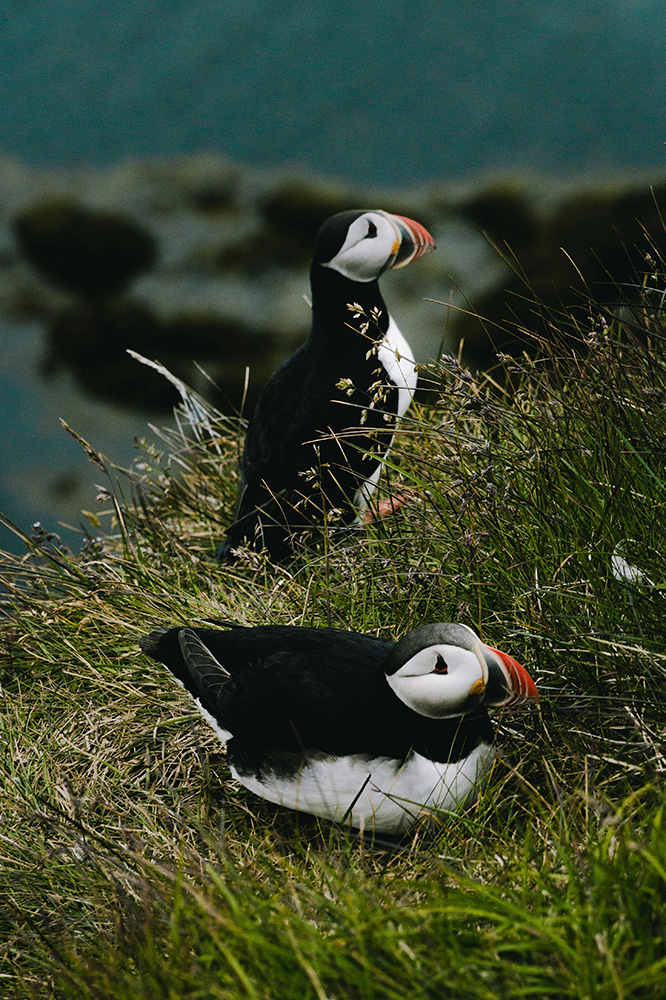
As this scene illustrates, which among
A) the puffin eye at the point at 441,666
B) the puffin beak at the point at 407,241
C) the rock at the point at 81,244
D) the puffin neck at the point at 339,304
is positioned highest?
the puffin beak at the point at 407,241

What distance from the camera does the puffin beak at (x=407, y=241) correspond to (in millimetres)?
4184

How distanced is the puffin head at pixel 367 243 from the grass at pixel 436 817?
0.87 m

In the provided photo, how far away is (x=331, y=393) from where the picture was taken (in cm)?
423

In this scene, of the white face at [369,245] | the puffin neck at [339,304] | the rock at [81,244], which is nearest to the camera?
the white face at [369,245]

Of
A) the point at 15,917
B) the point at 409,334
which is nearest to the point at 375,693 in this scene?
the point at 15,917

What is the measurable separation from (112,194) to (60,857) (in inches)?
240

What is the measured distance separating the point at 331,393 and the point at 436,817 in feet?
6.77

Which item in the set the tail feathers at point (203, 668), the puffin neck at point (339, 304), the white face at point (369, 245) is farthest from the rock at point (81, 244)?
the tail feathers at point (203, 668)

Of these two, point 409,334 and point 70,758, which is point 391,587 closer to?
point 70,758

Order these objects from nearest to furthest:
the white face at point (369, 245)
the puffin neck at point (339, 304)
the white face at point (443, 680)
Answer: the white face at point (443, 680), the white face at point (369, 245), the puffin neck at point (339, 304)

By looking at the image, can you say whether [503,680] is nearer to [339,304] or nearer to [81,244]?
[339,304]

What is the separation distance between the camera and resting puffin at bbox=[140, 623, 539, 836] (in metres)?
2.54

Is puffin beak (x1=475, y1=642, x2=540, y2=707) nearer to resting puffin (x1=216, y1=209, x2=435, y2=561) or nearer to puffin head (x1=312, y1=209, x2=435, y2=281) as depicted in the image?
resting puffin (x1=216, y1=209, x2=435, y2=561)

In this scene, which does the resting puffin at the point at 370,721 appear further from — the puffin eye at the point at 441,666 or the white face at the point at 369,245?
the white face at the point at 369,245
